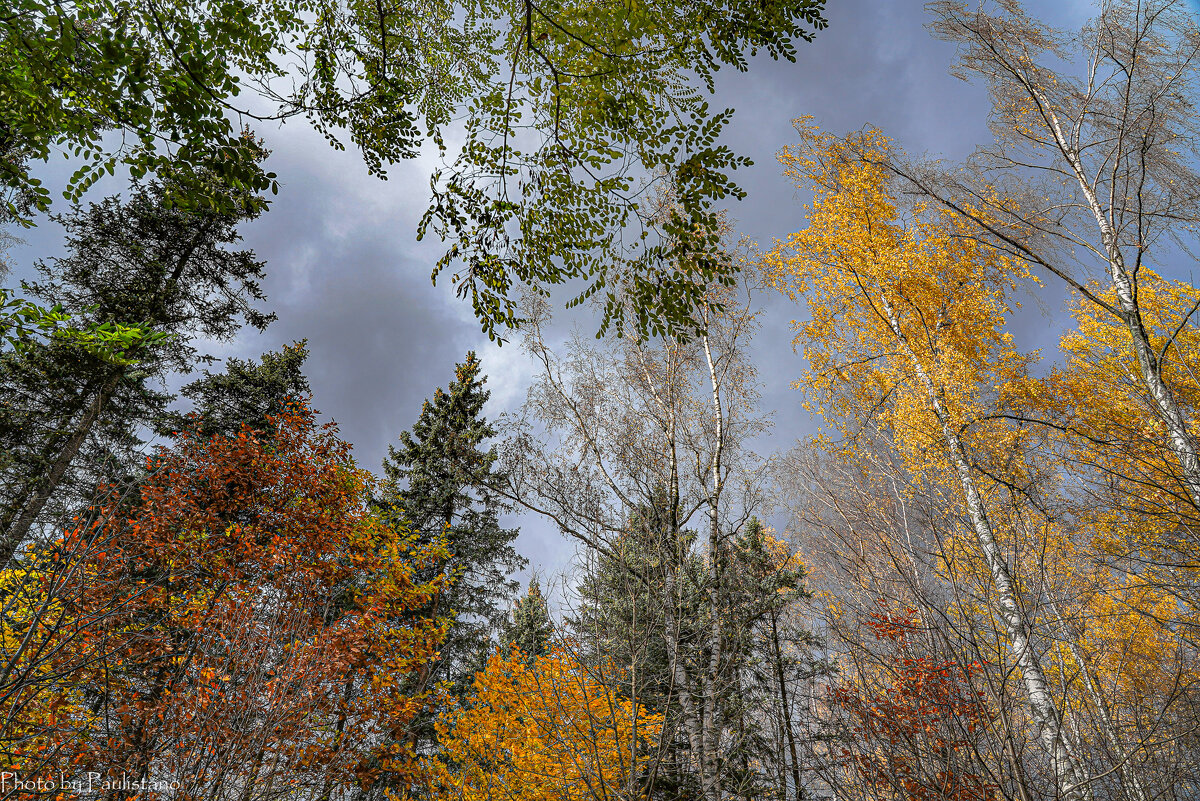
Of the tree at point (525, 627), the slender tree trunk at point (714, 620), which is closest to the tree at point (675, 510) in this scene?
the slender tree trunk at point (714, 620)

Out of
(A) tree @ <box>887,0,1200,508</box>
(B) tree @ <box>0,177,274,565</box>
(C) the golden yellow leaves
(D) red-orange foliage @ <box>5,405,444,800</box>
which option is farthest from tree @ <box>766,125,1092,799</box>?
(B) tree @ <box>0,177,274,565</box>

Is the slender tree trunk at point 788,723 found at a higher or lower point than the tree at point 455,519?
lower

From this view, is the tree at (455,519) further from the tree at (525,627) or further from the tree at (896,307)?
the tree at (896,307)

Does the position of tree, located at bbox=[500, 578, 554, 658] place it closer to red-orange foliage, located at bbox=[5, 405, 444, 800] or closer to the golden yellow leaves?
red-orange foliage, located at bbox=[5, 405, 444, 800]

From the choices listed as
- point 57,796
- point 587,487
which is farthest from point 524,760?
point 57,796

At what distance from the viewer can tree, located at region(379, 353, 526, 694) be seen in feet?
43.0

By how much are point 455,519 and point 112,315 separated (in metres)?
8.87

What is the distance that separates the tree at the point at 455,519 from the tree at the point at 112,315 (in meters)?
5.28

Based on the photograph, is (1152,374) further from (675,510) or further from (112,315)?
(112,315)

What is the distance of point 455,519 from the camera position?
1400cm

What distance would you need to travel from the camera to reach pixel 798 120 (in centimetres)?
1013

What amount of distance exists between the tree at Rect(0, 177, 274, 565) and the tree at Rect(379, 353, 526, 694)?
5.28 metres

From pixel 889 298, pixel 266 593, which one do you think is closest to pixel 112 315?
pixel 266 593

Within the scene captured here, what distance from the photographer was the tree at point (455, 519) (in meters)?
13.1
